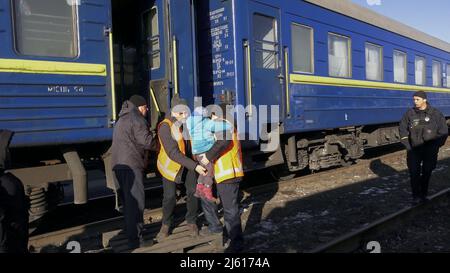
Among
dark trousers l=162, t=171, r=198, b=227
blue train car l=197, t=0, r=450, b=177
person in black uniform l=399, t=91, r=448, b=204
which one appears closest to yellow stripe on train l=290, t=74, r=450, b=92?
blue train car l=197, t=0, r=450, b=177

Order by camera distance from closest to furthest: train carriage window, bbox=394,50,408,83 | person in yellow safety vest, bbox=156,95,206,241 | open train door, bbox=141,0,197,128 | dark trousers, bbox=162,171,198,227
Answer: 1. person in yellow safety vest, bbox=156,95,206,241
2. dark trousers, bbox=162,171,198,227
3. open train door, bbox=141,0,197,128
4. train carriage window, bbox=394,50,408,83

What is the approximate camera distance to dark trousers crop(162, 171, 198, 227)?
5250 millimetres

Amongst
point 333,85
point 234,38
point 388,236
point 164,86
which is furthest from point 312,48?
point 388,236

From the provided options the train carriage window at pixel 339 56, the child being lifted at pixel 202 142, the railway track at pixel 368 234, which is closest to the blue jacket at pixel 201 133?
the child being lifted at pixel 202 142

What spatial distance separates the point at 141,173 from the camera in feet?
15.8

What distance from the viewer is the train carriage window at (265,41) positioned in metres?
7.31

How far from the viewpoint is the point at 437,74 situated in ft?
47.9

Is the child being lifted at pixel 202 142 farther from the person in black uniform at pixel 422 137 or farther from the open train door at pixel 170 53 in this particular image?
the person in black uniform at pixel 422 137

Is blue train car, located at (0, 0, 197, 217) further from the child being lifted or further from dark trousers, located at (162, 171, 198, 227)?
the child being lifted

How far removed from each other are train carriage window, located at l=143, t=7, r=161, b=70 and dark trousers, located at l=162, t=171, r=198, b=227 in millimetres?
2056

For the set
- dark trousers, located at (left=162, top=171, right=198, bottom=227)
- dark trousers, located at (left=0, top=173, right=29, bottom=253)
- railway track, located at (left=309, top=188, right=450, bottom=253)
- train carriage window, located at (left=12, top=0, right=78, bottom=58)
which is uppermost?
train carriage window, located at (left=12, top=0, right=78, bottom=58)

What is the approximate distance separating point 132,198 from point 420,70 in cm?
1125
